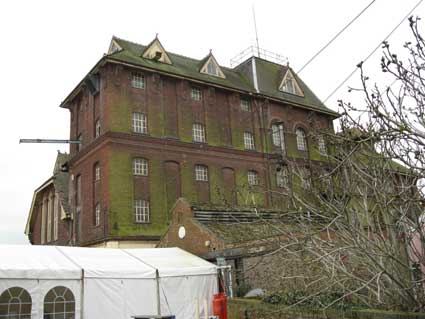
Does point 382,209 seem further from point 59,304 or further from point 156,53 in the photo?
point 156,53

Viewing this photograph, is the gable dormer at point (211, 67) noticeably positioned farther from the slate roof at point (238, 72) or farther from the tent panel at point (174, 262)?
the tent panel at point (174, 262)

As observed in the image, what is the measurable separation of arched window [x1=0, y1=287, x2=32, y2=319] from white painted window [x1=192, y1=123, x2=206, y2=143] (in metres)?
17.0

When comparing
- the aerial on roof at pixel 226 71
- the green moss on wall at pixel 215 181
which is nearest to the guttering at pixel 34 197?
the aerial on roof at pixel 226 71

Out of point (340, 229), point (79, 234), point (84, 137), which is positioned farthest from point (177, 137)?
point (340, 229)

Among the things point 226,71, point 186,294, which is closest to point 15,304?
point 186,294

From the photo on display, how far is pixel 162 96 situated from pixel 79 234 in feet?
32.0

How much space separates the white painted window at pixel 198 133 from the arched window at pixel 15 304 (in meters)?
17.0

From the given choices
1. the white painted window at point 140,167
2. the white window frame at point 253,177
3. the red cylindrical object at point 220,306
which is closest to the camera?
the red cylindrical object at point 220,306

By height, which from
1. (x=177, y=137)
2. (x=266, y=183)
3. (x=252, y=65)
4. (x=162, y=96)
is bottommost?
(x=266, y=183)

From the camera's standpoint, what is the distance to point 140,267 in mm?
14430

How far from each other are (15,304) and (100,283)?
231 cm

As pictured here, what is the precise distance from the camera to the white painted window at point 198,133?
28125 mm

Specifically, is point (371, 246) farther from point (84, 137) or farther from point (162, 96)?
point (84, 137)

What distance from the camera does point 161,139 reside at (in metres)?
26.4
